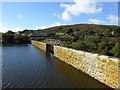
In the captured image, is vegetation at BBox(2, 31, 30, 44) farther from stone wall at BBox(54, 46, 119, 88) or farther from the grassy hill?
stone wall at BBox(54, 46, 119, 88)

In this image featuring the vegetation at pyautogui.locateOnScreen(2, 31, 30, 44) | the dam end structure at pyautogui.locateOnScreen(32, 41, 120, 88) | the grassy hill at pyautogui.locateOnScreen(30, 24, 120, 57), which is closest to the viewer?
the dam end structure at pyautogui.locateOnScreen(32, 41, 120, 88)

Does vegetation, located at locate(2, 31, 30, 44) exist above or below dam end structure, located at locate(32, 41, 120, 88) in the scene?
above

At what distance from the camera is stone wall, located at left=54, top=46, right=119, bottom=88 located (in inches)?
297

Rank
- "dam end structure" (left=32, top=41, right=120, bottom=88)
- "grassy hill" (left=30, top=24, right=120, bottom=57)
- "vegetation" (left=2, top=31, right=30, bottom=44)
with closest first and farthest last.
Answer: "dam end structure" (left=32, top=41, right=120, bottom=88)
"grassy hill" (left=30, top=24, right=120, bottom=57)
"vegetation" (left=2, top=31, right=30, bottom=44)

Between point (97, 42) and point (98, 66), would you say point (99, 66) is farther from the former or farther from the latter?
point (97, 42)

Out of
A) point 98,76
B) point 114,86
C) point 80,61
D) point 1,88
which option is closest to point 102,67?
point 98,76

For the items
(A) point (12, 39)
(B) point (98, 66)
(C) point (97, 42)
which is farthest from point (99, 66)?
(A) point (12, 39)

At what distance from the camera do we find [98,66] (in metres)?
9.00

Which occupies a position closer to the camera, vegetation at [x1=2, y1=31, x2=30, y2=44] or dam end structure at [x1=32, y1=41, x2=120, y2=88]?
dam end structure at [x1=32, y1=41, x2=120, y2=88]

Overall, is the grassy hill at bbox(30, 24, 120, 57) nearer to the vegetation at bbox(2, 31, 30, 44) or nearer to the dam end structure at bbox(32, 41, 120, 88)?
the dam end structure at bbox(32, 41, 120, 88)

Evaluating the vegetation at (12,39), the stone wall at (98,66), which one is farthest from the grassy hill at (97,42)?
the vegetation at (12,39)

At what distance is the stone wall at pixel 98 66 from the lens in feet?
24.7

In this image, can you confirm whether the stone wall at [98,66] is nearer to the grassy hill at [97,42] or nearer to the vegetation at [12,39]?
the grassy hill at [97,42]

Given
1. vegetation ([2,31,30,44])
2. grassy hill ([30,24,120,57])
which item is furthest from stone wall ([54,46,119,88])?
vegetation ([2,31,30,44])
